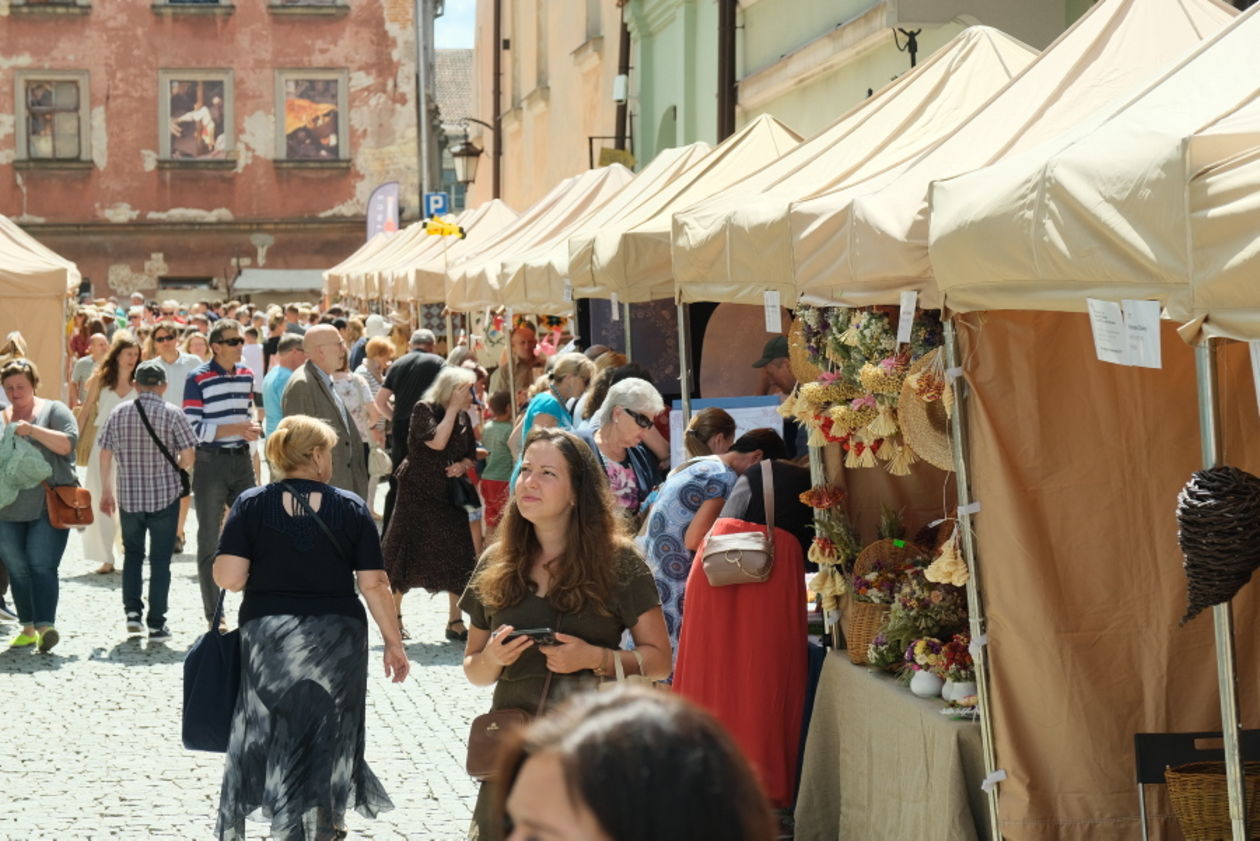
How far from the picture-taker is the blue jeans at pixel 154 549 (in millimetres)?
10734

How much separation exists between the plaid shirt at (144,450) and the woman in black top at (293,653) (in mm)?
4869

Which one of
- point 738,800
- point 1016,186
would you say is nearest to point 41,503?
point 1016,186

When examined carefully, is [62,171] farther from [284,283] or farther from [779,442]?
[779,442]

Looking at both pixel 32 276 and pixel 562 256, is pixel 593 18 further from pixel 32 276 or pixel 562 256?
pixel 562 256

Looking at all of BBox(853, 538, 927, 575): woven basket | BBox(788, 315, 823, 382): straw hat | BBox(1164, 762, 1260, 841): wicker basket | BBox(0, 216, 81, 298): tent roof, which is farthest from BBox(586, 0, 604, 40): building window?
BBox(1164, 762, 1260, 841): wicker basket

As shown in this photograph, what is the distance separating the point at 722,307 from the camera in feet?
36.5

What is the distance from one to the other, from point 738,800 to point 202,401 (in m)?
9.97

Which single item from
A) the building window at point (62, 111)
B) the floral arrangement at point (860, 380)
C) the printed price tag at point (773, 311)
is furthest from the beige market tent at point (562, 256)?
the building window at point (62, 111)

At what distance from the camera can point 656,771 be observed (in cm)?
157

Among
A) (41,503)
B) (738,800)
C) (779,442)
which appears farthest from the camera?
(41,503)

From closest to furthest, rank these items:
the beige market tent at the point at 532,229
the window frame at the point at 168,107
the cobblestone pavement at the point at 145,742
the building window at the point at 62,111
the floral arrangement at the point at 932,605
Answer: the floral arrangement at the point at 932,605, the cobblestone pavement at the point at 145,742, the beige market tent at the point at 532,229, the building window at the point at 62,111, the window frame at the point at 168,107

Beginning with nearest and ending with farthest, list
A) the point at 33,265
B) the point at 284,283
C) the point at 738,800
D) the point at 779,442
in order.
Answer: the point at 738,800 → the point at 779,442 → the point at 33,265 → the point at 284,283

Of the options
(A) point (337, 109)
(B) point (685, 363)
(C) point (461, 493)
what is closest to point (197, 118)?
(A) point (337, 109)

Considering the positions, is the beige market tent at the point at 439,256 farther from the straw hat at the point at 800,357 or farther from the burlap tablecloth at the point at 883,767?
the burlap tablecloth at the point at 883,767
